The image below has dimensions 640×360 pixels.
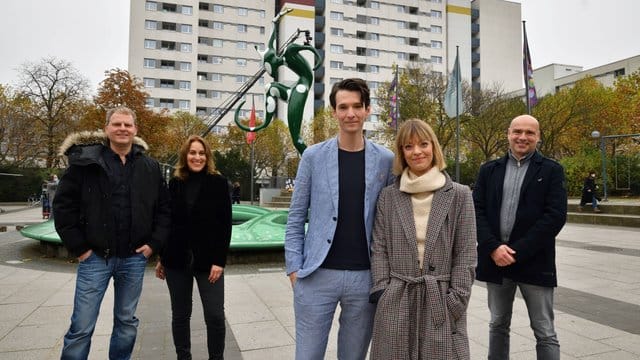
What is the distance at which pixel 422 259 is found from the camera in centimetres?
218

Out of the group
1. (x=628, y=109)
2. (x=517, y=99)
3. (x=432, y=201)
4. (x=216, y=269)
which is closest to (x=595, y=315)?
(x=432, y=201)

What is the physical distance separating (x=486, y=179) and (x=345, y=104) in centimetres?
144

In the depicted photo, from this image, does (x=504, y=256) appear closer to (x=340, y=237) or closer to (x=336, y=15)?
(x=340, y=237)

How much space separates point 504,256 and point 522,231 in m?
0.22

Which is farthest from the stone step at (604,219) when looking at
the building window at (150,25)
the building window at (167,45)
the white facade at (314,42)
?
the building window at (150,25)

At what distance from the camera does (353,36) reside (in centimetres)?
6216

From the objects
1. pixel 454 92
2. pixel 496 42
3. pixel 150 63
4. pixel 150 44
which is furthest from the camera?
pixel 496 42

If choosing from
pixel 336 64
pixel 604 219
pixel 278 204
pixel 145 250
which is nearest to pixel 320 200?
pixel 145 250

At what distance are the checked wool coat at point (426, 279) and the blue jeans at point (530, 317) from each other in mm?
994

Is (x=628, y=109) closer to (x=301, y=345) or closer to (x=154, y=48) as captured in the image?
(x=301, y=345)

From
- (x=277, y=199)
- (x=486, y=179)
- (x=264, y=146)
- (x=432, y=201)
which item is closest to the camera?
(x=432, y=201)

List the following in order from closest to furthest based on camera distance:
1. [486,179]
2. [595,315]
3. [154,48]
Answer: [486,179] → [595,315] → [154,48]

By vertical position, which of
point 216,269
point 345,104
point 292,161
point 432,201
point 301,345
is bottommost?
point 301,345

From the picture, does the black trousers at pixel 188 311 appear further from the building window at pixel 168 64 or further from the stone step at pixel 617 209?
the building window at pixel 168 64
